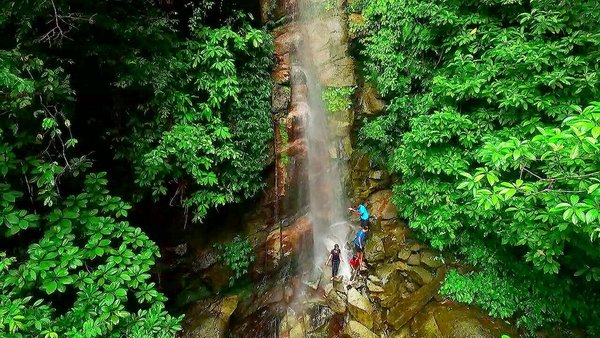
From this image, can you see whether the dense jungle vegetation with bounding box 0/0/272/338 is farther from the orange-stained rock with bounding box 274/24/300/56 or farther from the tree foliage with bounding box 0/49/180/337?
the orange-stained rock with bounding box 274/24/300/56

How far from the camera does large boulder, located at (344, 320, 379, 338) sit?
6.84m

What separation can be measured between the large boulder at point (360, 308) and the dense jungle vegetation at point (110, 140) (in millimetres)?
3300

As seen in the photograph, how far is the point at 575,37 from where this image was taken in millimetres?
5328

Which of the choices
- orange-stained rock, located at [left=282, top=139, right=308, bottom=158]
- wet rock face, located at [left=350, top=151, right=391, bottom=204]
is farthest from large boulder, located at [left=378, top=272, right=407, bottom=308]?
orange-stained rock, located at [left=282, top=139, right=308, bottom=158]

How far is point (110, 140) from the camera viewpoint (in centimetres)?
599

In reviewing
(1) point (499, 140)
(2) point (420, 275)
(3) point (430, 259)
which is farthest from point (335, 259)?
(1) point (499, 140)

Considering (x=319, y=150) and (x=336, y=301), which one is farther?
(x=319, y=150)

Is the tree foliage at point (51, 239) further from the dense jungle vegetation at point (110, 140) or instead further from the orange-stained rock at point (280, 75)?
the orange-stained rock at point (280, 75)

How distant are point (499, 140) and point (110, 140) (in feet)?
22.5

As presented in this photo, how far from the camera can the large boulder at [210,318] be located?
7059 millimetres

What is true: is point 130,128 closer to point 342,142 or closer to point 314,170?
point 314,170

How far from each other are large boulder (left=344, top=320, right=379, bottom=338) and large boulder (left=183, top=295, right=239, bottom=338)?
253 cm

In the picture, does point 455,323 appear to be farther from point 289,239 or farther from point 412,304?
point 289,239

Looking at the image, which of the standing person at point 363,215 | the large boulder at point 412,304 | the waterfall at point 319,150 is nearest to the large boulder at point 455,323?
the large boulder at point 412,304
